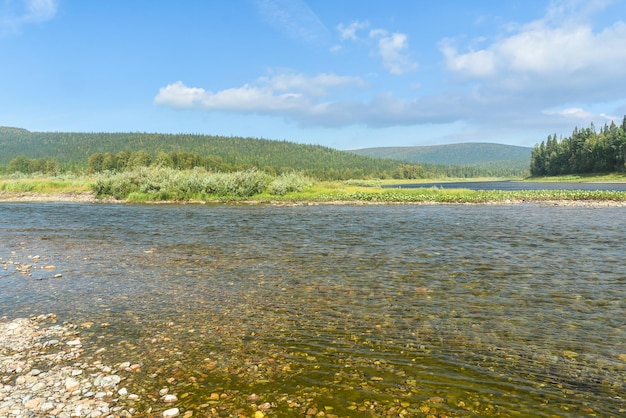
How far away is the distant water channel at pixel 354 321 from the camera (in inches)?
301

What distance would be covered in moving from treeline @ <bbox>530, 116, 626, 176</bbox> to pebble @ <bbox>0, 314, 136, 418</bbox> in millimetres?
159160

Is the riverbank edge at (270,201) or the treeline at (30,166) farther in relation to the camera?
the treeline at (30,166)

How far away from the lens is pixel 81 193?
294 ft

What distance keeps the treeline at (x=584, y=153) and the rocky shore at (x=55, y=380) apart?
159 m

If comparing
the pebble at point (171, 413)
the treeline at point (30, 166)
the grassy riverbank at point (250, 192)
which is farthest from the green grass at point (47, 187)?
the pebble at point (171, 413)

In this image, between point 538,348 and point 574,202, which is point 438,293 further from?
point 574,202

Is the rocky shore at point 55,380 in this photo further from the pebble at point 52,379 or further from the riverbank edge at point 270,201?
the riverbank edge at point 270,201

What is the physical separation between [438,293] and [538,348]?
16.5ft

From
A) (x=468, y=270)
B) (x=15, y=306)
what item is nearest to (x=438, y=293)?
(x=468, y=270)

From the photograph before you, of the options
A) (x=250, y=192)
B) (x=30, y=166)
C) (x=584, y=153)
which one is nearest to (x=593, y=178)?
(x=584, y=153)

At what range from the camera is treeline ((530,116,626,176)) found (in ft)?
446

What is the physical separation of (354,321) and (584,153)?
173 metres

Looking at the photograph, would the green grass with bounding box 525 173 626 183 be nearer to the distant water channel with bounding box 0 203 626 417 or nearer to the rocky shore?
the distant water channel with bounding box 0 203 626 417

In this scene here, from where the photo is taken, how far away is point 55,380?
805cm
